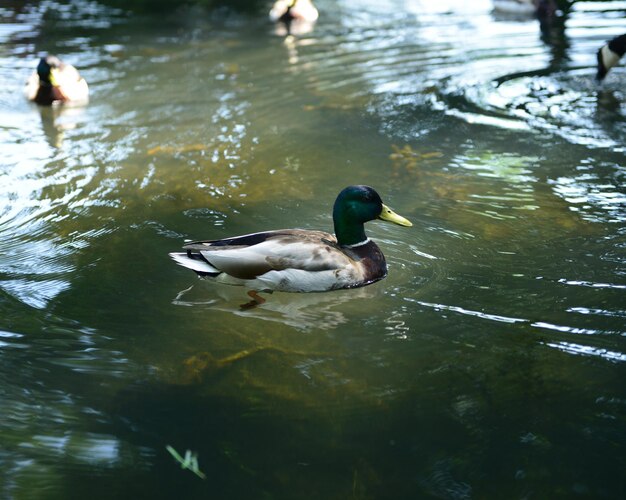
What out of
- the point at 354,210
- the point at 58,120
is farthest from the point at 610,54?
the point at 58,120

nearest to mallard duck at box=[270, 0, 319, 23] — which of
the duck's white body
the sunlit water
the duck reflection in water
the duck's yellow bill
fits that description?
the sunlit water

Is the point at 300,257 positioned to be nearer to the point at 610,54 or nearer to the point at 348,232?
the point at 348,232

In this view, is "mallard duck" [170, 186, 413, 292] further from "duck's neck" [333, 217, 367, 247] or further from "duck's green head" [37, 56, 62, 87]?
"duck's green head" [37, 56, 62, 87]

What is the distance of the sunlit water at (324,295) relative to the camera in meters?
3.92

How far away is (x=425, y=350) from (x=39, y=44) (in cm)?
1042

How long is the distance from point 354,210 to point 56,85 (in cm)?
574

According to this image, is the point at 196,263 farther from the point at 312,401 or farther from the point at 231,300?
the point at 312,401

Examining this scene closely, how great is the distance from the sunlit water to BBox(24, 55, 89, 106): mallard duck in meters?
0.27

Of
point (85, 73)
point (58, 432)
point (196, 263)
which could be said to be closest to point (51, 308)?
point (196, 263)

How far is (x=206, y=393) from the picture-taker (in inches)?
175

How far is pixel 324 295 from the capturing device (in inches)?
221

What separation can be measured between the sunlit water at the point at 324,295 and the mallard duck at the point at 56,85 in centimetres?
27

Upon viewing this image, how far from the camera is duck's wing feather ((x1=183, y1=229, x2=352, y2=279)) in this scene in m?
5.44

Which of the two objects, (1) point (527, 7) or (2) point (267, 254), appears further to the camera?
(1) point (527, 7)
